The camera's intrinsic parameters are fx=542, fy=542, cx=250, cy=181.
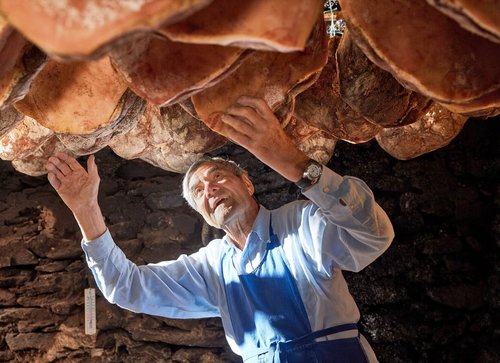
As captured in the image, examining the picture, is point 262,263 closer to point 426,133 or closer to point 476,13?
point 426,133

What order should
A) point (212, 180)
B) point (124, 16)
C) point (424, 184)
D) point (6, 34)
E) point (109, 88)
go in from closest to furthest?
point (124, 16) < point (6, 34) < point (109, 88) < point (212, 180) < point (424, 184)

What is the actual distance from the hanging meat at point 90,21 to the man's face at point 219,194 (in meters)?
1.31

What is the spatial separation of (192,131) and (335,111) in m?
0.26

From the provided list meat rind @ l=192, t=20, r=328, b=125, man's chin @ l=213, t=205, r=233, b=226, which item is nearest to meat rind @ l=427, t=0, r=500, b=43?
meat rind @ l=192, t=20, r=328, b=125

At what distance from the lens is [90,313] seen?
8.46 ft

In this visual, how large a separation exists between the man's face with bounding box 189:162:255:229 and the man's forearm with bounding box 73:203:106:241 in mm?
322

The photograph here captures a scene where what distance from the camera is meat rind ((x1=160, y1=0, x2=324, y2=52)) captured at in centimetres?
42

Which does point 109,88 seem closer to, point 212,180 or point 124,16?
point 124,16

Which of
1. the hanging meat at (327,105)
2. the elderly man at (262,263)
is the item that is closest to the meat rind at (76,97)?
the hanging meat at (327,105)

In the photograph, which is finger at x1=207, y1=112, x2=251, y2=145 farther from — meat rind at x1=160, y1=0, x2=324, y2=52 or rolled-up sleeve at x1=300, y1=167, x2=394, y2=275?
rolled-up sleeve at x1=300, y1=167, x2=394, y2=275

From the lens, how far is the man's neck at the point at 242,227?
173cm

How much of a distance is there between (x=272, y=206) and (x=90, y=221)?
49.9 inches

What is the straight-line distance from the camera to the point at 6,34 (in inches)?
17.6

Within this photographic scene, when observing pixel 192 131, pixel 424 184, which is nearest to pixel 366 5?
pixel 192 131
